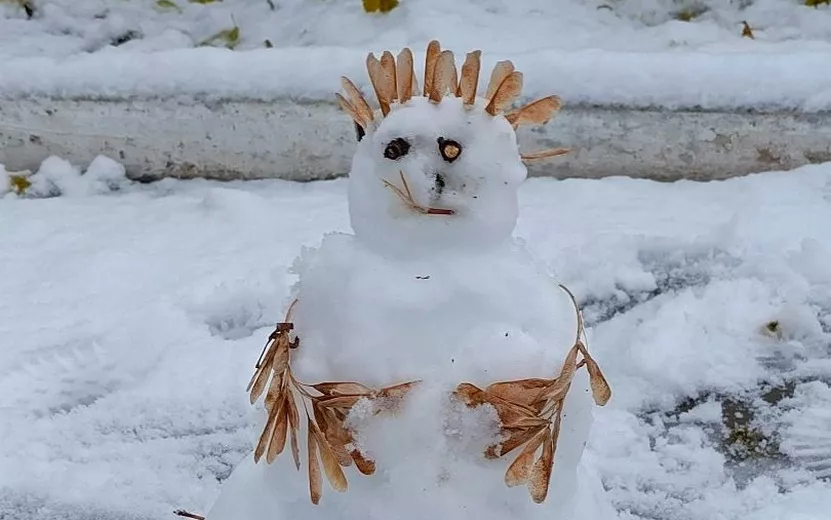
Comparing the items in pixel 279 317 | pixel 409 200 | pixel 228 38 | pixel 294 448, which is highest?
pixel 409 200

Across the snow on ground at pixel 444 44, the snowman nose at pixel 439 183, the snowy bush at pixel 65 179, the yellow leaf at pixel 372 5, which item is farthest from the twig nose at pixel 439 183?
the yellow leaf at pixel 372 5

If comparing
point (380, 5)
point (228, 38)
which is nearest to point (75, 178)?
point (228, 38)

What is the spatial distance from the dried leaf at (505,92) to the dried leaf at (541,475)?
0.77 feet

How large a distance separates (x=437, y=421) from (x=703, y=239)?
41.5 inches

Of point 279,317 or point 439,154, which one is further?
point 279,317

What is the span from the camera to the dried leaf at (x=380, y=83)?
708 mm

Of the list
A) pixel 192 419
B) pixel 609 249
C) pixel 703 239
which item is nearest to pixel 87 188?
pixel 192 419

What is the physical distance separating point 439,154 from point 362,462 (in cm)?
23

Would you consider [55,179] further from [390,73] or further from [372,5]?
[390,73]

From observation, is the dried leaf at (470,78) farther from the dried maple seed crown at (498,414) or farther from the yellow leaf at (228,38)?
the yellow leaf at (228,38)

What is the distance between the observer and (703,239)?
5.33 feet

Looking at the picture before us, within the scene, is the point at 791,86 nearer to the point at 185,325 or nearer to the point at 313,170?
the point at 313,170

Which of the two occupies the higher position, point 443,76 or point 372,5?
point 443,76

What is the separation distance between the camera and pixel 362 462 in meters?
0.69
